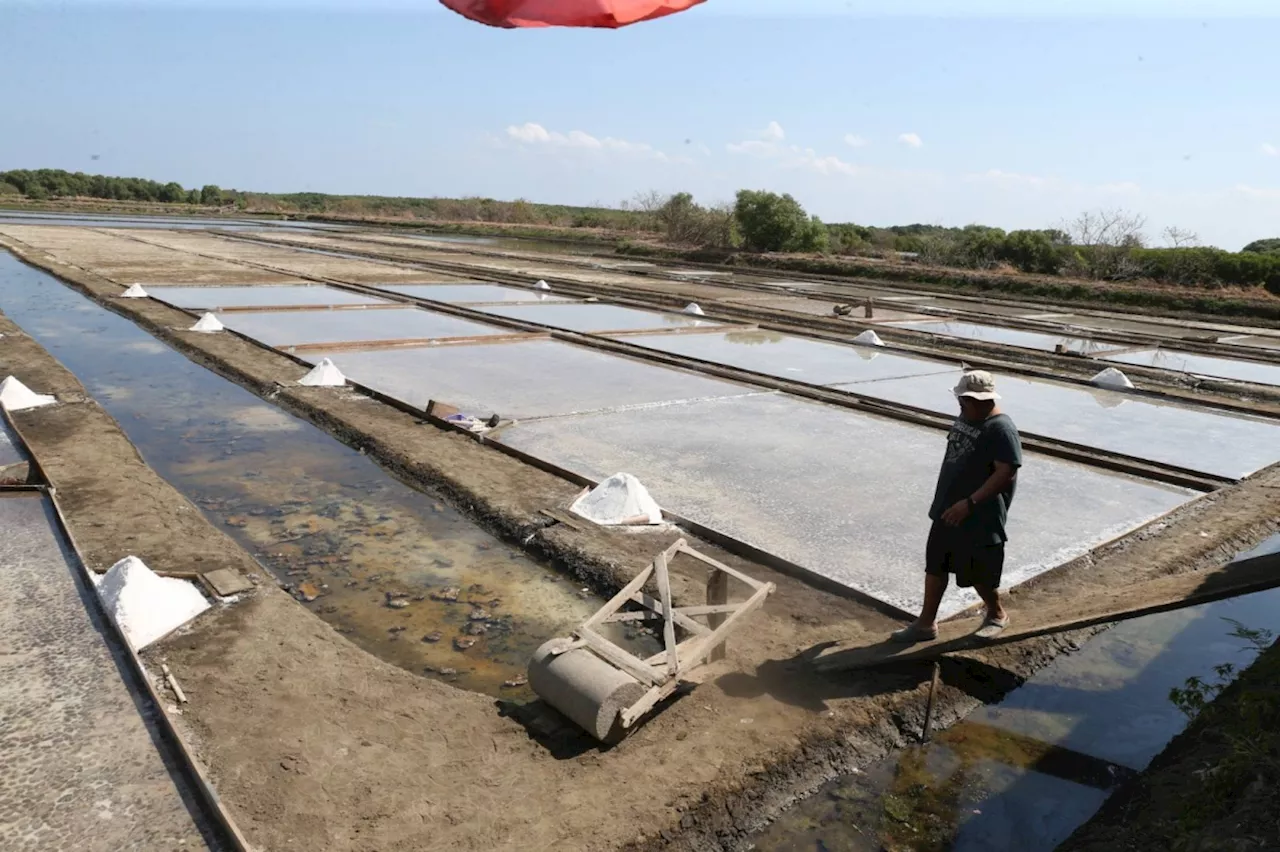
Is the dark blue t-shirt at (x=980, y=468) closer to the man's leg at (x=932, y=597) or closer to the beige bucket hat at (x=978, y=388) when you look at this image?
the beige bucket hat at (x=978, y=388)

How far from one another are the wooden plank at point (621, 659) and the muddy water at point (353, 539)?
48 cm

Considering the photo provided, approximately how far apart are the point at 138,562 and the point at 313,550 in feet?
3.31

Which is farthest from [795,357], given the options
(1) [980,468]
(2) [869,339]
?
(1) [980,468]

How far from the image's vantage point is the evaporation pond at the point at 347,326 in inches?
436

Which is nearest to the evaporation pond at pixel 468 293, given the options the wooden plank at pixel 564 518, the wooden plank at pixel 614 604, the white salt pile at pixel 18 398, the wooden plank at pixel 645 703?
the white salt pile at pixel 18 398

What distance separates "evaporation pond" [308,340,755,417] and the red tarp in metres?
5.50

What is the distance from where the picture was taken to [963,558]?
350cm

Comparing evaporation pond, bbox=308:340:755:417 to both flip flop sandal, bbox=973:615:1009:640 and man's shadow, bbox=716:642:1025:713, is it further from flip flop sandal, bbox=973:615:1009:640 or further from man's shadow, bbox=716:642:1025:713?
flip flop sandal, bbox=973:615:1009:640

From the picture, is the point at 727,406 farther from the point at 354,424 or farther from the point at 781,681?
the point at 781,681

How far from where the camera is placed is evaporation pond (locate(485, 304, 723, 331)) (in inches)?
526

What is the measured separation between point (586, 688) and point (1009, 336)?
13121mm

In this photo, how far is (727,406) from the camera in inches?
322

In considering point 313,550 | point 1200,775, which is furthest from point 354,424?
point 1200,775

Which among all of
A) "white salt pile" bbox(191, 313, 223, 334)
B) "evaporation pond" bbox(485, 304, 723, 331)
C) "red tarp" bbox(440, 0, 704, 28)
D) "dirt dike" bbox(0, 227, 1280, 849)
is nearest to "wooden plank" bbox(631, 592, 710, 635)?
"dirt dike" bbox(0, 227, 1280, 849)
